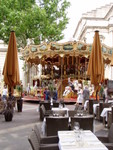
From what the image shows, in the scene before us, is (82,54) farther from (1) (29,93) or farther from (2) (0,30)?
(2) (0,30)

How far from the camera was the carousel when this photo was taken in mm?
20875

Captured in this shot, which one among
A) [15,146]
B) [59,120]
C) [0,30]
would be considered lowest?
[15,146]

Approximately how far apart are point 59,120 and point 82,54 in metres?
15.3

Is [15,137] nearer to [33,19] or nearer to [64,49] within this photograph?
[64,49]

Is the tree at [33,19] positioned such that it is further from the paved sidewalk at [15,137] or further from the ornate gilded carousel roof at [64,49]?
the paved sidewalk at [15,137]

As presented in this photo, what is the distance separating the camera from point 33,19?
1117 inches

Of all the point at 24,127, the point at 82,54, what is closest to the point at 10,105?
the point at 24,127

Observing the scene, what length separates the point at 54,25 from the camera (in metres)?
29.5

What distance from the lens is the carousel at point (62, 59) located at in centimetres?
2088

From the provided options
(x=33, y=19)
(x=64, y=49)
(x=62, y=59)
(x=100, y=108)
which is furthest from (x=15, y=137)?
(x=33, y=19)

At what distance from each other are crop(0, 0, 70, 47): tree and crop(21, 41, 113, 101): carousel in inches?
173

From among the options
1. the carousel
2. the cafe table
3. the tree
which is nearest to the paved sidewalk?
the cafe table

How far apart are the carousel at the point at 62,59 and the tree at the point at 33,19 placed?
173 inches

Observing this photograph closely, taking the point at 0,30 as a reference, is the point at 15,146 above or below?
below
